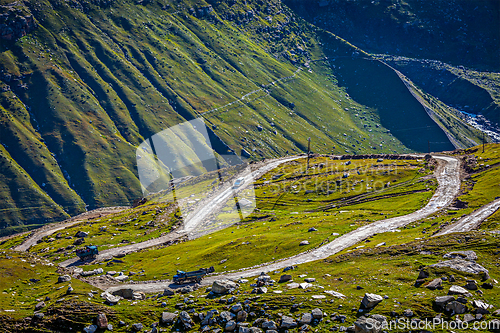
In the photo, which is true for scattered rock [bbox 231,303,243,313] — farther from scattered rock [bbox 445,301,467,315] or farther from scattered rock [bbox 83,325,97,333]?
scattered rock [bbox 445,301,467,315]

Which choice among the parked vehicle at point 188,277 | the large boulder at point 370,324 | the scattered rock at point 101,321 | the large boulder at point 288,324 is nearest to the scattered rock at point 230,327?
the large boulder at point 288,324

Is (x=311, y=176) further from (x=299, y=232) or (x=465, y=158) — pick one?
(x=299, y=232)

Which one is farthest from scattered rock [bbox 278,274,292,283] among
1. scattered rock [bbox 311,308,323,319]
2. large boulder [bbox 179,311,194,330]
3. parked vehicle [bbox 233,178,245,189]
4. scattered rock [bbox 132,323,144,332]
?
parked vehicle [bbox 233,178,245,189]

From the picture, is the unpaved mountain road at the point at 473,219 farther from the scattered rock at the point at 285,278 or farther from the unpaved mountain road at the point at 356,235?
the scattered rock at the point at 285,278

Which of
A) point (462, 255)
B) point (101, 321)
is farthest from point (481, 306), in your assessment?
point (101, 321)

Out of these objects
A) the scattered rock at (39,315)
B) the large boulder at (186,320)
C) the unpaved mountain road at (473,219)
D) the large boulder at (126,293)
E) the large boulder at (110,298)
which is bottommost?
the unpaved mountain road at (473,219)

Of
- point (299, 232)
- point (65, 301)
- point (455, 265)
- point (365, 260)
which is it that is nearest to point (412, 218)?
point (299, 232)

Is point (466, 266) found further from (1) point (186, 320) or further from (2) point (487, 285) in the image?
(1) point (186, 320)
